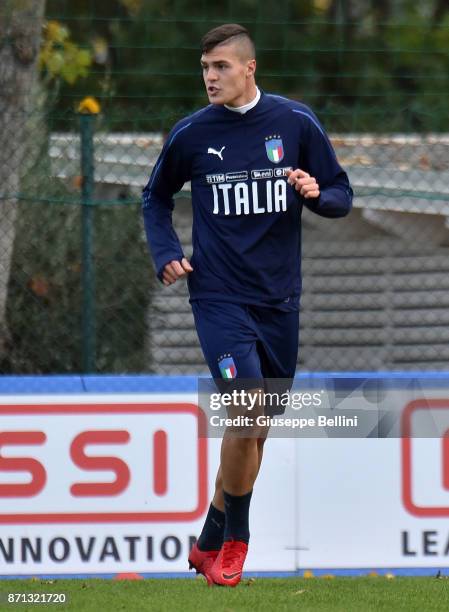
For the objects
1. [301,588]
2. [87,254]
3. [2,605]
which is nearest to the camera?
[2,605]

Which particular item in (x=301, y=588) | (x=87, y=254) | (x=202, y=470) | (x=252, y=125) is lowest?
(x=301, y=588)

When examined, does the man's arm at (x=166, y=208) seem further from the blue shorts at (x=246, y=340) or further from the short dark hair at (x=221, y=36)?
the short dark hair at (x=221, y=36)

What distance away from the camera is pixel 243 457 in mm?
5250

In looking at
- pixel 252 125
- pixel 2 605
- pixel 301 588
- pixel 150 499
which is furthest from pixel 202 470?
pixel 252 125

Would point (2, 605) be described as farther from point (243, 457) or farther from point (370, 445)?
point (370, 445)

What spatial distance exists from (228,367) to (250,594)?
95 centimetres

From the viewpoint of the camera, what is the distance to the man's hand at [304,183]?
200 inches

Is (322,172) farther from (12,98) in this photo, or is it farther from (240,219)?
(12,98)

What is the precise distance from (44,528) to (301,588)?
45.4 inches

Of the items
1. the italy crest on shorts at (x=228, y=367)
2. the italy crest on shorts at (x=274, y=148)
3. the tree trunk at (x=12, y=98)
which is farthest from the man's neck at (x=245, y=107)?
the tree trunk at (x=12, y=98)

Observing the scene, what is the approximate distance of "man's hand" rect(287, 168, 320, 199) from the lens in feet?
16.7

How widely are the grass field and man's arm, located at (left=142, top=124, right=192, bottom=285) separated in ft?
4.13

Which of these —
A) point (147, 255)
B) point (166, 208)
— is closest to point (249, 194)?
point (166, 208)

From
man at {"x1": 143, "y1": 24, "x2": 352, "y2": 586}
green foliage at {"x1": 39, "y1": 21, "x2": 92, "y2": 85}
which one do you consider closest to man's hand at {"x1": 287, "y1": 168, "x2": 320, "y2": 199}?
man at {"x1": 143, "y1": 24, "x2": 352, "y2": 586}
